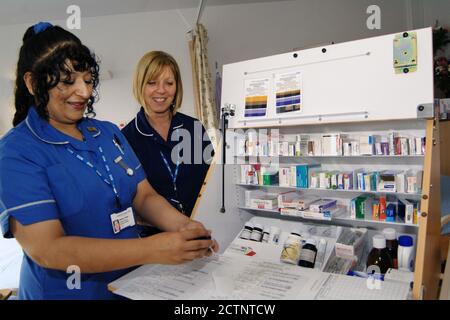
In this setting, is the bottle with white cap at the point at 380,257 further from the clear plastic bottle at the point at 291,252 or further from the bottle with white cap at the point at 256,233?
the bottle with white cap at the point at 256,233

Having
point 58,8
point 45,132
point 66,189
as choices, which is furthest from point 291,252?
point 58,8

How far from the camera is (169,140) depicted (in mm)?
1431

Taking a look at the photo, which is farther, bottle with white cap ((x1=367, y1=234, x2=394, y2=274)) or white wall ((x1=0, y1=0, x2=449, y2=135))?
white wall ((x1=0, y1=0, x2=449, y2=135))

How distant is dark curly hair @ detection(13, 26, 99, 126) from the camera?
0.77 m

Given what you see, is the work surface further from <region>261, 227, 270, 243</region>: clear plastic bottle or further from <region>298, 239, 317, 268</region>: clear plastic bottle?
<region>261, 227, 270, 243</region>: clear plastic bottle

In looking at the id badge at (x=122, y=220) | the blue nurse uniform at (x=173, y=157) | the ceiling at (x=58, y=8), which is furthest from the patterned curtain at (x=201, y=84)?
the id badge at (x=122, y=220)

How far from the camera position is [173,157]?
143cm

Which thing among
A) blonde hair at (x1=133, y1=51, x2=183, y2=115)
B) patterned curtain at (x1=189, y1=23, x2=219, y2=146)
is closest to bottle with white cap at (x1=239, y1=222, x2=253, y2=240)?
blonde hair at (x1=133, y1=51, x2=183, y2=115)

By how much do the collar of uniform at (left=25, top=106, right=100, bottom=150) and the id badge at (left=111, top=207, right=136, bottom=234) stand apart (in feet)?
0.70

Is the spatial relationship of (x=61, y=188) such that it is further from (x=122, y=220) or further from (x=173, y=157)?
(x=173, y=157)

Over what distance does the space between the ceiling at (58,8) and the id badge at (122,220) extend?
4.12ft

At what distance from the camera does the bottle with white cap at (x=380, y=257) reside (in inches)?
40.1
